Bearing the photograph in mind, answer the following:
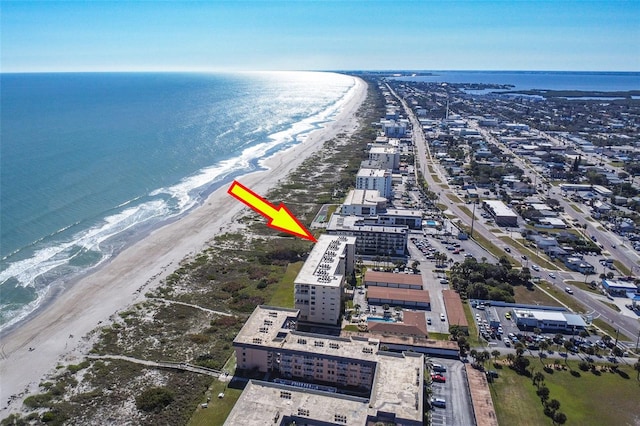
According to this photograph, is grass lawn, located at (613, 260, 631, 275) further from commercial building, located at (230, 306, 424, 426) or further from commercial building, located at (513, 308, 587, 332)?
commercial building, located at (230, 306, 424, 426)

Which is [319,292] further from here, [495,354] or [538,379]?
[538,379]

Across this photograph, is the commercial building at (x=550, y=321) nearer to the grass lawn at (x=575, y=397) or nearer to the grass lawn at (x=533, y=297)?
the grass lawn at (x=533, y=297)

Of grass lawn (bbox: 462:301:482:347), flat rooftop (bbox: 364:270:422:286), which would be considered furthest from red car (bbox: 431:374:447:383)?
flat rooftop (bbox: 364:270:422:286)

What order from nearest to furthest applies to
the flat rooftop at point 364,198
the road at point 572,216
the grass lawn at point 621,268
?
the road at point 572,216 → the grass lawn at point 621,268 → the flat rooftop at point 364,198

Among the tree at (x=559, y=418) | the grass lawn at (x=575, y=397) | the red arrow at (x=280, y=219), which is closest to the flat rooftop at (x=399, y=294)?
the grass lawn at (x=575, y=397)

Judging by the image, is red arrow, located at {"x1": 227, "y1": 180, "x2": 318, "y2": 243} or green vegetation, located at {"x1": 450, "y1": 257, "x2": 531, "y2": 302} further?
red arrow, located at {"x1": 227, "y1": 180, "x2": 318, "y2": 243}

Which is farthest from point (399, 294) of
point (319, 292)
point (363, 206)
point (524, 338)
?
point (363, 206)

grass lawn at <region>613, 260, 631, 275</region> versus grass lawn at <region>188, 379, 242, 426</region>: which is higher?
grass lawn at <region>613, 260, 631, 275</region>
